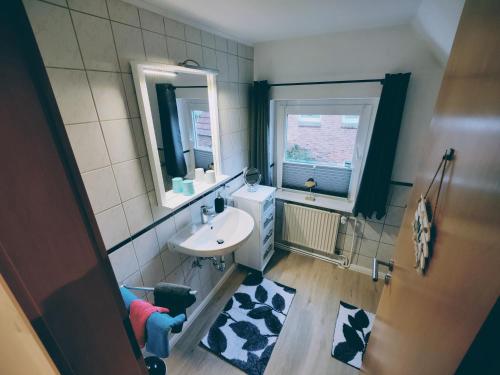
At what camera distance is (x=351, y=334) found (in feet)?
6.03

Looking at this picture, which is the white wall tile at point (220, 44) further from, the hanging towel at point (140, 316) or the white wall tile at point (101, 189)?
the hanging towel at point (140, 316)

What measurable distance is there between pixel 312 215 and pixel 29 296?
7.64ft

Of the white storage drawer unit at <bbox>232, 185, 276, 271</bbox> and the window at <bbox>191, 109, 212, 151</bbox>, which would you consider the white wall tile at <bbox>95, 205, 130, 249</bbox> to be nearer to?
the window at <bbox>191, 109, 212, 151</bbox>

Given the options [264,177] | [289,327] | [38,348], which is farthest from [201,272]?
[38,348]

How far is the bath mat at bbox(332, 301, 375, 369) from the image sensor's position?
169 centimetres

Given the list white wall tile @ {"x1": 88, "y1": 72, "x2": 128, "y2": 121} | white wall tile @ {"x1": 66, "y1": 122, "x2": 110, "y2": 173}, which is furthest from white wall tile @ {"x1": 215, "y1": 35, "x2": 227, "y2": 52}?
white wall tile @ {"x1": 66, "y1": 122, "x2": 110, "y2": 173}

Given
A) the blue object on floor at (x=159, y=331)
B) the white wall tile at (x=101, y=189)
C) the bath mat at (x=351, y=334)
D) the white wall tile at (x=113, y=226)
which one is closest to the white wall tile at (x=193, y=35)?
the white wall tile at (x=101, y=189)

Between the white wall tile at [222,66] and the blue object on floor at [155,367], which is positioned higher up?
the white wall tile at [222,66]

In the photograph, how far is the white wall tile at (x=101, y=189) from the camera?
3.61 ft

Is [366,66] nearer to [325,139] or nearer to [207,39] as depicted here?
[325,139]

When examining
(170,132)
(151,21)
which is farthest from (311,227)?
(151,21)

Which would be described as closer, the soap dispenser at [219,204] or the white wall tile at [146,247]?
the white wall tile at [146,247]

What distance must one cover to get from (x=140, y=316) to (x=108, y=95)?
1.06m

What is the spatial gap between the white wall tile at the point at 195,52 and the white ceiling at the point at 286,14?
134 mm
